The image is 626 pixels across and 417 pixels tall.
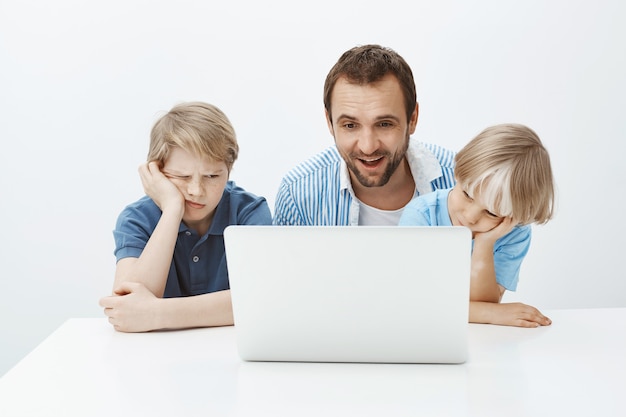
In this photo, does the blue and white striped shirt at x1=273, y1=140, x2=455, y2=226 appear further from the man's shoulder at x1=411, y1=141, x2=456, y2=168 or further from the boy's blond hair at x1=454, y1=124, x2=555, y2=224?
the boy's blond hair at x1=454, y1=124, x2=555, y2=224

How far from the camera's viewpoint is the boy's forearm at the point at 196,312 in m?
1.75

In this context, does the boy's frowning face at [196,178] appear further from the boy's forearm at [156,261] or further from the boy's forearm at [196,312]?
the boy's forearm at [196,312]

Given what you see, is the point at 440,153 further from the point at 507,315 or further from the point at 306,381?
the point at 306,381

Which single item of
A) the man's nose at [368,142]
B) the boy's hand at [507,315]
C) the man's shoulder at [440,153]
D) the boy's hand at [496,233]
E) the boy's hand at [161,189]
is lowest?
the boy's hand at [507,315]

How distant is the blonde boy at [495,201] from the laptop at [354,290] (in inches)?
17.8

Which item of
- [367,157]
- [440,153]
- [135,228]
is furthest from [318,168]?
[135,228]

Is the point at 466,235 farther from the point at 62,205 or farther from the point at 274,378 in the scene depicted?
the point at 62,205

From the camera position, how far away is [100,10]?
3.88m

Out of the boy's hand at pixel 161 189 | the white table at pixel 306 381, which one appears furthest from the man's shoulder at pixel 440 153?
the white table at pixel 306 381

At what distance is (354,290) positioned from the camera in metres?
1.37

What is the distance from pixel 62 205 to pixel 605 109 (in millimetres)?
2789

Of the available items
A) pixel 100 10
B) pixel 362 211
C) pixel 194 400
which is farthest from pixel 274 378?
pixel 100 10

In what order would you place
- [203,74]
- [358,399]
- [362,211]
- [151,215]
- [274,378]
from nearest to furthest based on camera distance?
[358,399], [274,378], [151,215], [362,211], [203,74]

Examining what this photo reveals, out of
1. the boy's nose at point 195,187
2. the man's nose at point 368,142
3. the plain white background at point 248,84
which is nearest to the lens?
the boy's nose at point 195,187
